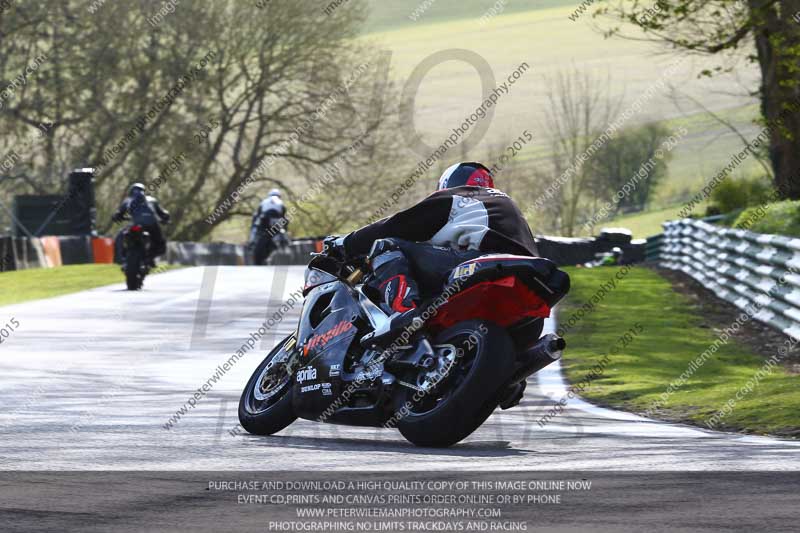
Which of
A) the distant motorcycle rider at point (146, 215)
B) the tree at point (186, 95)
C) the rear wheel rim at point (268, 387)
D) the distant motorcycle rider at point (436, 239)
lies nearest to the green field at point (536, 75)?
the tree at point (186, 95)

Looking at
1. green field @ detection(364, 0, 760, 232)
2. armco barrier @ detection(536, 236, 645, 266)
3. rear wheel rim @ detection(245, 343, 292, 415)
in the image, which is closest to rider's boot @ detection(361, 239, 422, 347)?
rear wheel rim @ detection(245, 343, 292, 415)

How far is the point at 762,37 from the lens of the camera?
102ft

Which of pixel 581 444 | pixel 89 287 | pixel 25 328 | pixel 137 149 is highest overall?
pixel 581 444

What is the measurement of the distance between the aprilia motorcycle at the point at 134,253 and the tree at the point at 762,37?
9.52m

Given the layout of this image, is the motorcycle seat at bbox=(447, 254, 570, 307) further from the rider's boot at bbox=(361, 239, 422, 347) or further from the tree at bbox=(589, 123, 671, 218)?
the tree at bbox=(589, 123, 671, 218)

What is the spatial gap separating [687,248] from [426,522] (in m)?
25.5

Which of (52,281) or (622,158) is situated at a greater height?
(52,281)

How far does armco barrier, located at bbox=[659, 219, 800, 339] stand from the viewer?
688 inches

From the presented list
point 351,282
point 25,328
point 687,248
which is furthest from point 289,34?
point 351,282

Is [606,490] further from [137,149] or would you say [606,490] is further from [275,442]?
[137,149]

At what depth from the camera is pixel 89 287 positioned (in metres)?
27.1

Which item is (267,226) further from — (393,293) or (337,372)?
(393,293)

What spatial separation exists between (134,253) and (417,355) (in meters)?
17.3

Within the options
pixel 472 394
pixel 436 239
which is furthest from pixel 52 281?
pixel 472 394
